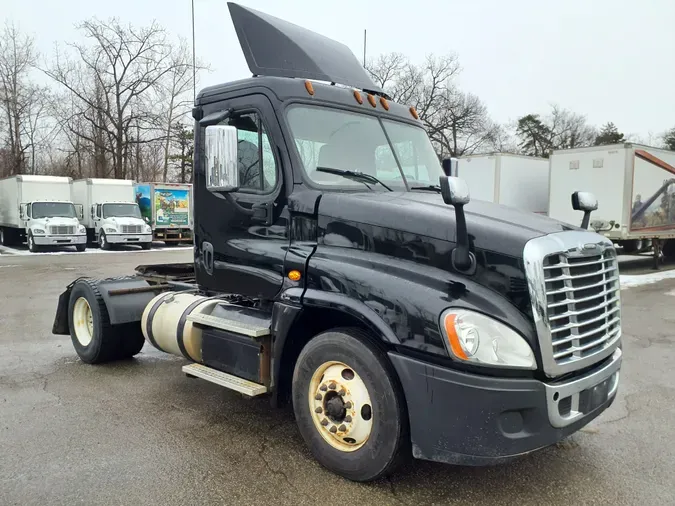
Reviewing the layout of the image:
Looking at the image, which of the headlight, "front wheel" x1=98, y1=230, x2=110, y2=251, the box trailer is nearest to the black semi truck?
the headlight

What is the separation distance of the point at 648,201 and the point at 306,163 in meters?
15.5

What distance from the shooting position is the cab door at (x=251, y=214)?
4070 mm

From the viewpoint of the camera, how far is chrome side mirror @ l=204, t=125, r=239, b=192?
3.82 metres

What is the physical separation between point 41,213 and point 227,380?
2353cm

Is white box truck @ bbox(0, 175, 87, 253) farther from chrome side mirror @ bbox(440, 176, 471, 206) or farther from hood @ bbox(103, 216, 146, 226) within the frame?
chrome side mirror @ bbox(440, 176, 471, 206)

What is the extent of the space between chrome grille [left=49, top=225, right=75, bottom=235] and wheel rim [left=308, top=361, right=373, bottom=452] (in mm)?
22997

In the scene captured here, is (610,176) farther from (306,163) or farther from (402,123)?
(306,163)

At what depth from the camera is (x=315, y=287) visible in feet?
12.1

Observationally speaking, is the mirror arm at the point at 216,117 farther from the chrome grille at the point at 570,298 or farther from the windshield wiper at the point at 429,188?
the chrome grille at the point at 570,298

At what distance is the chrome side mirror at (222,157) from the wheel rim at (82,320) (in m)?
3.41

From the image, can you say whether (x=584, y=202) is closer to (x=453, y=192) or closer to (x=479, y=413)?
(x=453, y=192)

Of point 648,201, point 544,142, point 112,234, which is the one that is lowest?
point 112,234

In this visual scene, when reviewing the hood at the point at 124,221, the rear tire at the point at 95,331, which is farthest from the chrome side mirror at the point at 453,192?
the hood at the point at 124,221

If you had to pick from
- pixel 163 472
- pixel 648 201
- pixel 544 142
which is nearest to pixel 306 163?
pixel 163 472
